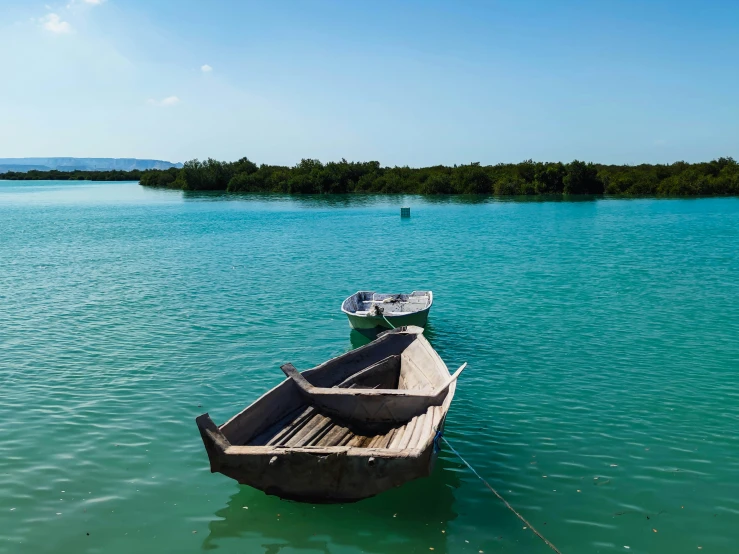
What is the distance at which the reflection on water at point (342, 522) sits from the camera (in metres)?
8.63

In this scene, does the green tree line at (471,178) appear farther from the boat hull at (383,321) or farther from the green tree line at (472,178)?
the boat hull at (383,321)

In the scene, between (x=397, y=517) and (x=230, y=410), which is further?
(x=230, y=410)

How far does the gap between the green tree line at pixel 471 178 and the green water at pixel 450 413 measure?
7852cm

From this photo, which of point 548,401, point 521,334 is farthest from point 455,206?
point 548,401

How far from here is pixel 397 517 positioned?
9148 mm

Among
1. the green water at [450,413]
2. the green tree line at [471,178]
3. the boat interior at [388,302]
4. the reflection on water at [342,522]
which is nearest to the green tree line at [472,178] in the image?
the green tree line at [471,178]

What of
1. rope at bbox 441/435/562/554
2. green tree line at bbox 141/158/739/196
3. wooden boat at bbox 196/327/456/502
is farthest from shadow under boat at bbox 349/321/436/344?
green tree line at bbox 141/158/739/196

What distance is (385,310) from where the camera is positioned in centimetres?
2006

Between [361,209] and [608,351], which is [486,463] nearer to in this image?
[608,351]

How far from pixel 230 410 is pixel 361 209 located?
242 feet

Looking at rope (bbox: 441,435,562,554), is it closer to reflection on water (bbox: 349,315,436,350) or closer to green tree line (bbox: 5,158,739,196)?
reflection on water (bbox: 349,315,436,350)

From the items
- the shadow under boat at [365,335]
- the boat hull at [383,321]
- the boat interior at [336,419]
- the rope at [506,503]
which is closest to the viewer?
the rope at [506,503]

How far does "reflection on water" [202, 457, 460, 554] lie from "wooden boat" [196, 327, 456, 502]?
1.08 feet

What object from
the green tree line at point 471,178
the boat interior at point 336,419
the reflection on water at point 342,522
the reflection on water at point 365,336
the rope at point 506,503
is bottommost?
the reflection on water at point 342,522
